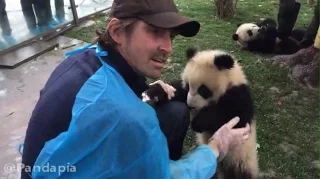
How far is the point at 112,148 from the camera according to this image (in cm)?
140

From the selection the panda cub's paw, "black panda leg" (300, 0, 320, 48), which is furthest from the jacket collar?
"black panda leg" (300, 0, 320, 48)

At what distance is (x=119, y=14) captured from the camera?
1763mm

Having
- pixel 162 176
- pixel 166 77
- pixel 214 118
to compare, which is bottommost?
pixel 166 77

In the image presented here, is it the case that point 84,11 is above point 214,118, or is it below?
below

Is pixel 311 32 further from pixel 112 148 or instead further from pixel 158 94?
pixel 112 148

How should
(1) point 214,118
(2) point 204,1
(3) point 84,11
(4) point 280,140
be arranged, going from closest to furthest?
(1) point 214,118, (4) point 280,140, (3) point 84,11, (2) point 204,1

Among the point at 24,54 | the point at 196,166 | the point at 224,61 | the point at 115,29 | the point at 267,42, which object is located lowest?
the point at 24,54

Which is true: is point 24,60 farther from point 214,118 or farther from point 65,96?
point 65,96

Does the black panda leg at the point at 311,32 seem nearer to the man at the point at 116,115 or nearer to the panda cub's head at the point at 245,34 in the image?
the panda cub's head at the point at 245,34

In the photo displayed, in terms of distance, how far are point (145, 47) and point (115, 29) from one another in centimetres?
15

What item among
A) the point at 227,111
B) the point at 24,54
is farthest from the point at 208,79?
the point at 24,54

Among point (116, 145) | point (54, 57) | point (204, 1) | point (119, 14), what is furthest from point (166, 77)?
point (204, 1)

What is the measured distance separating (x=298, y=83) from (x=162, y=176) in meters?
3.49

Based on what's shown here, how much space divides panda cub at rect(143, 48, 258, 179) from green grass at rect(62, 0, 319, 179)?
452mm
